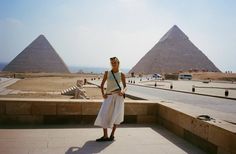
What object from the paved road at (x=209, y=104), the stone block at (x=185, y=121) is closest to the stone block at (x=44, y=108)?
the stone block at (x=185, y=121)

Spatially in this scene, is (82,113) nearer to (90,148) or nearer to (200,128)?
(90,148)

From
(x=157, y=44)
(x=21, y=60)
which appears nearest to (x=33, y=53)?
(x=21, y=60)

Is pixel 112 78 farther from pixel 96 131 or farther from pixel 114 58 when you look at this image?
pixel 96 131

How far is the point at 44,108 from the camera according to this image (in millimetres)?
6035

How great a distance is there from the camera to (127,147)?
14.8 ft

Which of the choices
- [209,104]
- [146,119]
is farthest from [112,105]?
[209,104]

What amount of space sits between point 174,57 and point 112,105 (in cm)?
14769

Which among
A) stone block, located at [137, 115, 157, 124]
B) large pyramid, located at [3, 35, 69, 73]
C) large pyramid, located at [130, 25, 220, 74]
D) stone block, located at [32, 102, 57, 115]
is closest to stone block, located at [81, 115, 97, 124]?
stone block, located at [32, 102, 57, 115]

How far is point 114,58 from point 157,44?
15781 cm

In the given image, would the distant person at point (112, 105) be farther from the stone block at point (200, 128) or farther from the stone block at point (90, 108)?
the stone block at point (90, 108)

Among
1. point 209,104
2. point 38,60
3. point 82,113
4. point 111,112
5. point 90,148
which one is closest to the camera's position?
point 90,148

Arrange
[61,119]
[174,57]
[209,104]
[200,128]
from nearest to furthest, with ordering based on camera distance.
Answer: [200,128] → [61,119] → [209,104] → [174,57]

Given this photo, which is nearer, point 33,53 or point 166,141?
point 166,141

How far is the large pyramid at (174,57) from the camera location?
139250mm
